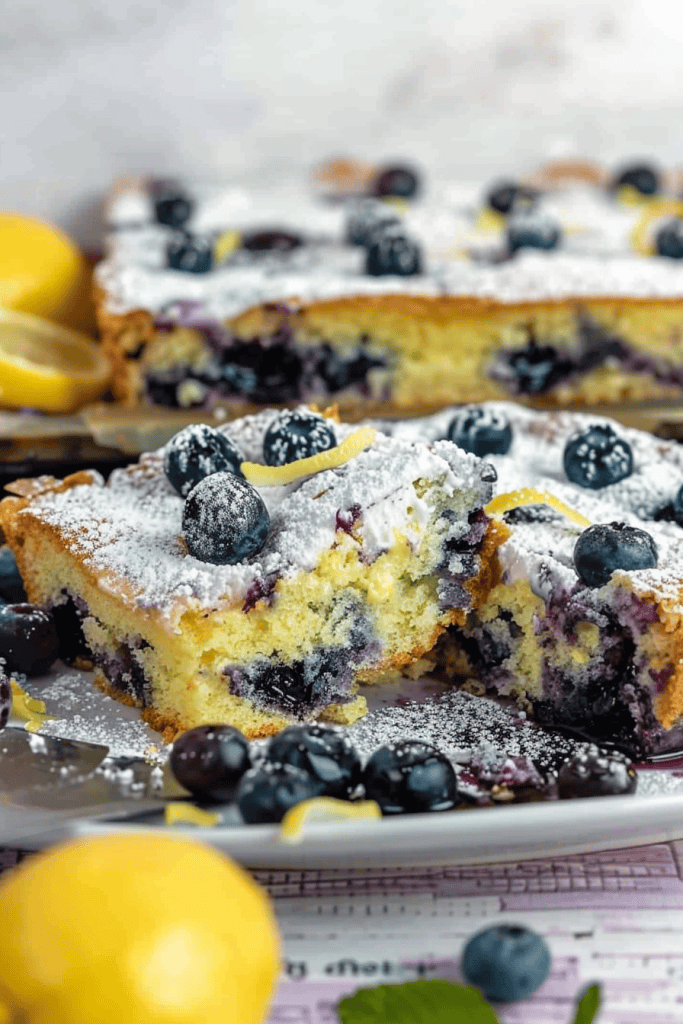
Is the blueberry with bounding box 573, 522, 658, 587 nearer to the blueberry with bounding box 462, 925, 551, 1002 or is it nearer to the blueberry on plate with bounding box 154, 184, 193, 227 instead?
the blueberry with bounding box 462, 925, 551, 1002

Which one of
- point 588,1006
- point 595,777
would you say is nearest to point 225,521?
point 595,777

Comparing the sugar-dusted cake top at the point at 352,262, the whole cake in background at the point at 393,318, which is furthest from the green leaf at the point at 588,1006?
the sugar-dusted cake top at the point at 352,262

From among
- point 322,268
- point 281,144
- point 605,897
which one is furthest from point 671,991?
point 281,144

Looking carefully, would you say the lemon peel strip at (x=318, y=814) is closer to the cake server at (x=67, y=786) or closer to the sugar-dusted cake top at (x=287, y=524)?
the cake server at (x=67, y=786)

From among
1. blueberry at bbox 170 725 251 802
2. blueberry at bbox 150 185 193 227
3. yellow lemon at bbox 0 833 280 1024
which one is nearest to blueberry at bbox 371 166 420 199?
blueberry at bbox 150 185 193 227

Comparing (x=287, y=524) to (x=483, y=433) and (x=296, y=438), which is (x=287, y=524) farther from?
(x=483, y=433)

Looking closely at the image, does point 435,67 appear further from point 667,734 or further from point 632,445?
point 667,734

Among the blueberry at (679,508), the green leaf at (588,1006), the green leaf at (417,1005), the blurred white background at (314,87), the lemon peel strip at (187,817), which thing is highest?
the blurred white background at (314,87)
